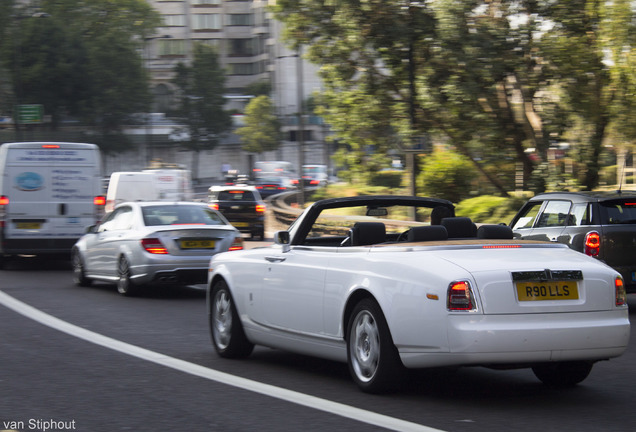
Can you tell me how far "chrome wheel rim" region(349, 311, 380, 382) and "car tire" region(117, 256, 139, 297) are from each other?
873cm

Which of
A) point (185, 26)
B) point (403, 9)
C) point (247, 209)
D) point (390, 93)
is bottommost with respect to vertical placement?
point (247, 209)

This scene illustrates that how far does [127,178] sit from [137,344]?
21506 mm

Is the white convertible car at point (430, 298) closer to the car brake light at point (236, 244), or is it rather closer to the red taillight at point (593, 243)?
the red taillight at point (593, 243)

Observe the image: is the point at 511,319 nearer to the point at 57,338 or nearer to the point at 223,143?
the point at 57,338

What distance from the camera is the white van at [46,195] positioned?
2041 cm

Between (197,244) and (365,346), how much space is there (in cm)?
836

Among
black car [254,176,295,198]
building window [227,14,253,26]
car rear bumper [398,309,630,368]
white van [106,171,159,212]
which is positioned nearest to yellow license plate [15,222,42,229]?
white van [106,171,159,212]

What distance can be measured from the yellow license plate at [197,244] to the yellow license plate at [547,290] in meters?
9.16

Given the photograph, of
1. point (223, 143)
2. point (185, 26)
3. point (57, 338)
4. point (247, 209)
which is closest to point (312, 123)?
point (223, 143)

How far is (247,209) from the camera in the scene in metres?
32.9

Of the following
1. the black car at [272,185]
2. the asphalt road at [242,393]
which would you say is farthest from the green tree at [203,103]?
the asphalt road at [242,393]

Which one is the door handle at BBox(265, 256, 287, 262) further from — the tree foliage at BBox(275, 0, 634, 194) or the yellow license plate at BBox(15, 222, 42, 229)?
the tree foliage at BBox(275, 0, 634, 194)

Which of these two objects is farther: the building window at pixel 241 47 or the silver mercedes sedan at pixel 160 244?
the building window at pixel 241 47

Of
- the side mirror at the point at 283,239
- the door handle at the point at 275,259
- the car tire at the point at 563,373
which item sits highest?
the side mirror at the point at 283,239
